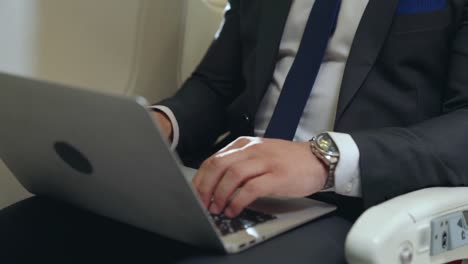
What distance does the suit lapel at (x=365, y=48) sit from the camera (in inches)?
34.4

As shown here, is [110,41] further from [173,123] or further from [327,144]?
[327,144]

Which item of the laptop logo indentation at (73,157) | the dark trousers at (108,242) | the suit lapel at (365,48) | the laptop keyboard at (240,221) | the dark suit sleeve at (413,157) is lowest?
the dark trousers at (108,242)

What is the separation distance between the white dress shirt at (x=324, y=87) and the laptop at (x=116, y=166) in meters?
0.08

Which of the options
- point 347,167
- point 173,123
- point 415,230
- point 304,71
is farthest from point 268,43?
point 415,230

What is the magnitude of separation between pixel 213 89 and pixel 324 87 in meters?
0.28

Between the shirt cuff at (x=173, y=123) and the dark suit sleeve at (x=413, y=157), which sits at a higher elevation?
the dark suit sleeve at (x=413, y=157)

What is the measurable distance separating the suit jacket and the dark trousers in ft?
0.31

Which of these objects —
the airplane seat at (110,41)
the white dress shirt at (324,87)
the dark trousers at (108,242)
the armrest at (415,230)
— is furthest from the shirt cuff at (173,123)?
the armrest at (415,230)

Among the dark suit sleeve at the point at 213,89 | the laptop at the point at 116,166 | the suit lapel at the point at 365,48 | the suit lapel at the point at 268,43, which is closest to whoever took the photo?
the laptop at the point at 116,166

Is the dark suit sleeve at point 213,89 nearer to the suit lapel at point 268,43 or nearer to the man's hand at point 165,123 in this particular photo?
the man's hand at point 165,123

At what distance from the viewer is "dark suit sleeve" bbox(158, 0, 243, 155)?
1.10 metres

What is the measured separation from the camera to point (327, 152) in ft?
2.41

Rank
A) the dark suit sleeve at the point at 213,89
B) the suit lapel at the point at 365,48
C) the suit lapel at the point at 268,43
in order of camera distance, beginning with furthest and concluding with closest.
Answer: the dark suit sleeve at the point at 213,89
the suit lapel at the point at 268,43
the suit lapel at the point at 365,48

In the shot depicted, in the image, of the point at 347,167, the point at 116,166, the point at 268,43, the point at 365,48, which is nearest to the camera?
the point at 116,166
